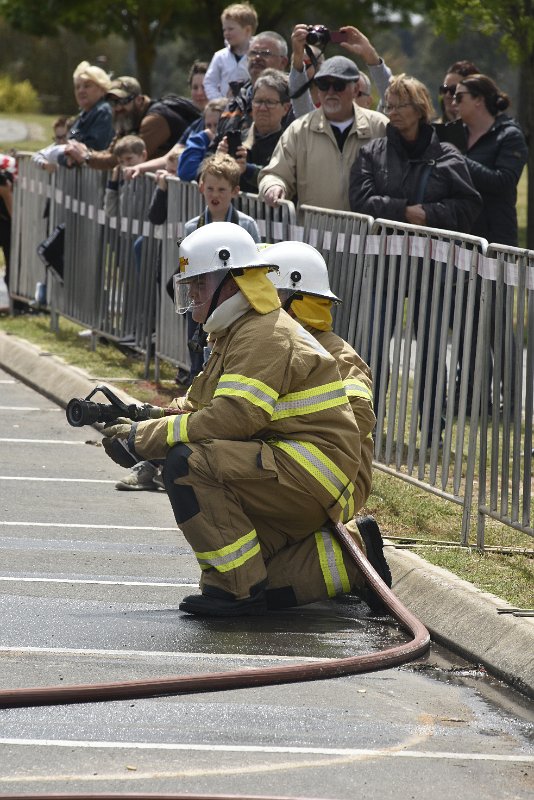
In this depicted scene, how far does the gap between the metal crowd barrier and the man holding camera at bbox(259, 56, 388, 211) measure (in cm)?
29

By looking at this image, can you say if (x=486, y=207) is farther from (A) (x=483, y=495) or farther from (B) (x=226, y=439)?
(B) (x=226, y=439)

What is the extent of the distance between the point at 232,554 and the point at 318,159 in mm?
4065

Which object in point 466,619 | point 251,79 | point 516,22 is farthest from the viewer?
point 516,22

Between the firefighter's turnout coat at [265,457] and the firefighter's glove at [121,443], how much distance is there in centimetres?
6

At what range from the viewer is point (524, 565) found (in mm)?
6863

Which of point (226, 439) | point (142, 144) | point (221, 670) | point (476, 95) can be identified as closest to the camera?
point (221, 670)

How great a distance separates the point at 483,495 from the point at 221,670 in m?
2.00

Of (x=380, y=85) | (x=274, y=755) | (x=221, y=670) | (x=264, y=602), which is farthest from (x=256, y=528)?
(x=380, y=85)

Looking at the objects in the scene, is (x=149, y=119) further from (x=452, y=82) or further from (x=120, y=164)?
(x=452, y=82)

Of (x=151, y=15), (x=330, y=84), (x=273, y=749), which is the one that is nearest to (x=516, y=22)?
(x=330, y=84)

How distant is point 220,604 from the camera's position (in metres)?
6.26

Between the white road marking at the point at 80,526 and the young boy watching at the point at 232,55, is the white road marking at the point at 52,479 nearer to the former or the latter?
the white road marking at the point at 80,526

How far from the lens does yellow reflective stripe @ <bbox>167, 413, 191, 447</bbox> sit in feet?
20.6

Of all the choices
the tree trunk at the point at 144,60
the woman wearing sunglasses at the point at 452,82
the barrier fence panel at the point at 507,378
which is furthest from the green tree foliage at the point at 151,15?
the barrier fence panel at the point at 507,378
